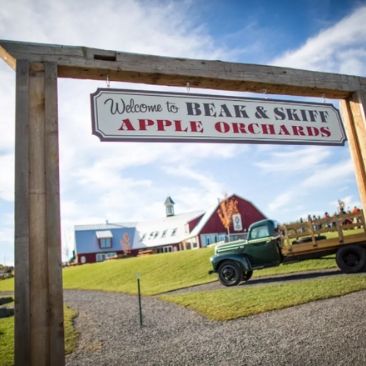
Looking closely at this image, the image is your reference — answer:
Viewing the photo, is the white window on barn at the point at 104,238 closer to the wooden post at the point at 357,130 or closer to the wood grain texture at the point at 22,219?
the wooden post at the point at 357,130

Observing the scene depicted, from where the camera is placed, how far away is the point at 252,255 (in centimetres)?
1224

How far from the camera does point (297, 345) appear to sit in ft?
15.9

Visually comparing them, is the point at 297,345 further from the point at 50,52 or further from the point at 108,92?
the point at 50,52

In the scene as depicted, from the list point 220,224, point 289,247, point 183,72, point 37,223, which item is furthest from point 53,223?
point 220,224

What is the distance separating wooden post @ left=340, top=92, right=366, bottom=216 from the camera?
155 inches

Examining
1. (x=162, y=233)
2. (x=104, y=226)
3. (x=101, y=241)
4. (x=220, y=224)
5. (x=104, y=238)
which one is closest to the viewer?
(x=220, y=224)

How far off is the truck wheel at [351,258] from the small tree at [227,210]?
2582cm

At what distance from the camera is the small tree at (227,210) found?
36938 millimetres

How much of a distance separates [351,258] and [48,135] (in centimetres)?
1089

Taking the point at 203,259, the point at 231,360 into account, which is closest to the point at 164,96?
the point at 231,360

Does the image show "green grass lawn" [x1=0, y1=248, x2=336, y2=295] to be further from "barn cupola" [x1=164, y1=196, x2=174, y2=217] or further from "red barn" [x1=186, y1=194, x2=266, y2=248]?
"barn cupola" [x1=164, y1=196, x2=174, y2=217]

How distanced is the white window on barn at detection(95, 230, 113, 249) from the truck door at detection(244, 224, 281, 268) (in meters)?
35.7

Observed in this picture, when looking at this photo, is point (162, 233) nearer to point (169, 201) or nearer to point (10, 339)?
point (169, 201)

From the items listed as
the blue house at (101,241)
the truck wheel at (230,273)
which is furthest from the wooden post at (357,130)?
the blue house at (101,241)
